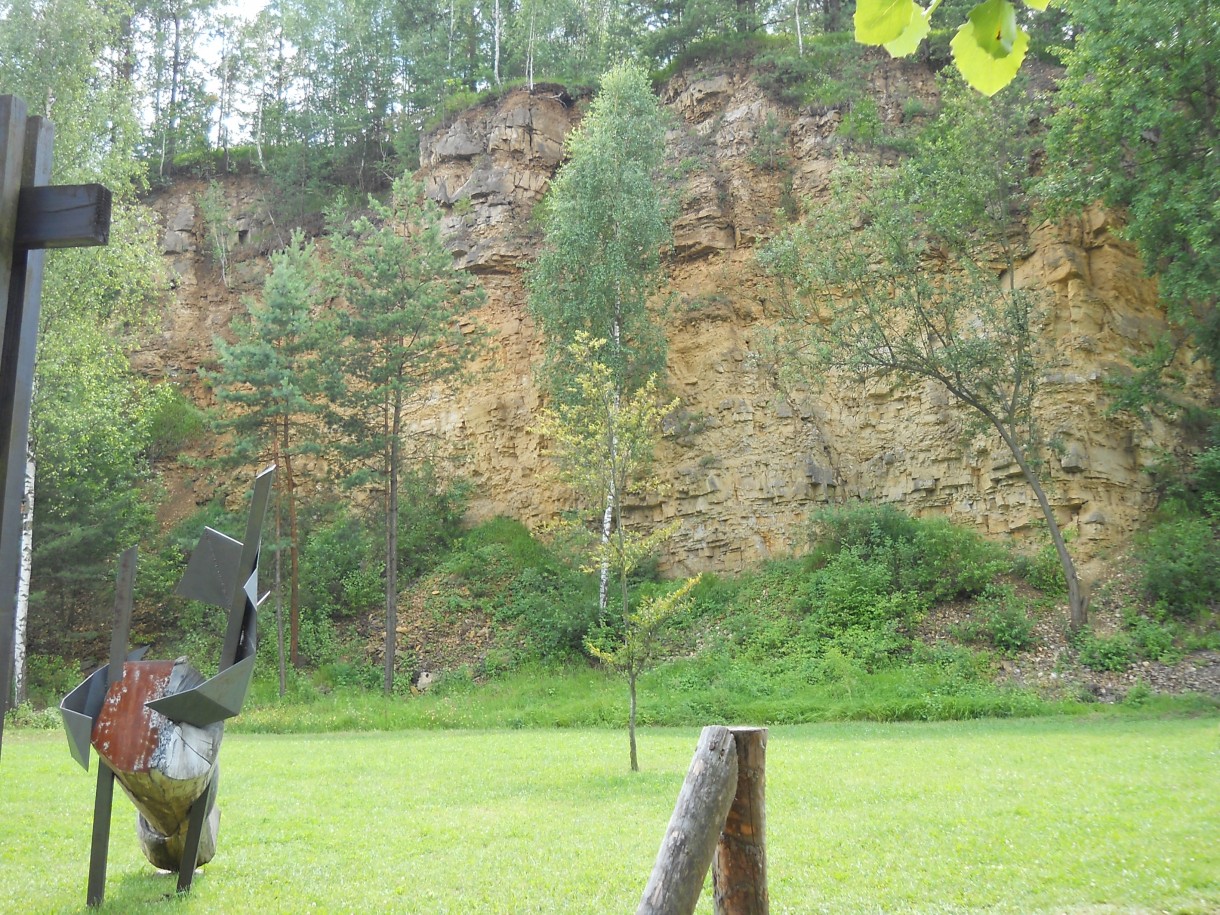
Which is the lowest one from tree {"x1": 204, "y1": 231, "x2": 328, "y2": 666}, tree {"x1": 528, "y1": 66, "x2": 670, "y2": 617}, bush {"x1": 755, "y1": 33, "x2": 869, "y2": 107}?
tree {"x1": 204, "y1": 231, "x2": 328, "y2": 666}

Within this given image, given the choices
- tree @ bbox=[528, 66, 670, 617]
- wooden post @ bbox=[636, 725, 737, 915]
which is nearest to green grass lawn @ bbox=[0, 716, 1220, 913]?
wooden post @ bbox=[636, 725, 737, 915]

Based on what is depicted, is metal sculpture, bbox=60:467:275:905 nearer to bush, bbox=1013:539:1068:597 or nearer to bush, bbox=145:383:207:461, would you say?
bush, bbox=1013:539:1068:597

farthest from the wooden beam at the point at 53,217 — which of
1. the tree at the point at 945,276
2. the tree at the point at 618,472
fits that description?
the tree at the point at 945,276

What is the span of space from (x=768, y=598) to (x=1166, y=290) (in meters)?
10.7

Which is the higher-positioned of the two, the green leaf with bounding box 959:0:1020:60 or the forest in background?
the forest in background

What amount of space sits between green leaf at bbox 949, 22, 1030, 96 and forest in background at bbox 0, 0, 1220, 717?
18.0 m

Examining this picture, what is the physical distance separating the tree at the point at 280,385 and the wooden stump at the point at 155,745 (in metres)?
17.5

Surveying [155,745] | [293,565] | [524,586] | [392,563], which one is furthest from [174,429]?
[155,745]

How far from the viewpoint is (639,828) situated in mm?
8203

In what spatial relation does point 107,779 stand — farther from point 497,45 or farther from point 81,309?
point 497,45

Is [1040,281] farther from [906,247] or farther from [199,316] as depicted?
[199,316]

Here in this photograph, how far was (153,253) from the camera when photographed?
2294cm

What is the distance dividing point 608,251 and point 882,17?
2242 centimetres

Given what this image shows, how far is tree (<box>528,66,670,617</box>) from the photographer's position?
2369cm
